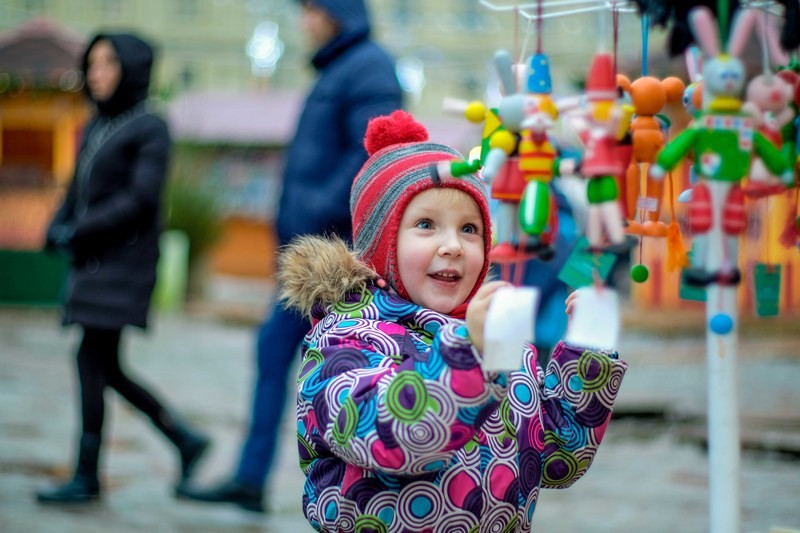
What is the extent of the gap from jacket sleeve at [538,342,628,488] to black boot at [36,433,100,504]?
8.36 feet

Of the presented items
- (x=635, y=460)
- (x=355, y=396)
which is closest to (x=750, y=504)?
(x=635, y=460)

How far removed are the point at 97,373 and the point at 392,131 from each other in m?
2.39

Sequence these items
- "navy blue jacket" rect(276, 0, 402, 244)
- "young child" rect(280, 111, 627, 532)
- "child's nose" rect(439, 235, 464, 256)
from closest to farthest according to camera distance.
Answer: "young child" rect(280, 111, 627, 532)
"child's nose" rect(439, 235, 464, 256)
"navy blue jacket" rect(276, 0, 402, 244)

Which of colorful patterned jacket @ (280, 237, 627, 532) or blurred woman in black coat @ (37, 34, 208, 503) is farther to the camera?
blurred woman in black coat @ (37, 34, 208, 503)

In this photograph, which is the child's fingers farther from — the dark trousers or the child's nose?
the dark trousers

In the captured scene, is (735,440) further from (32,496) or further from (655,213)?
(32,496)

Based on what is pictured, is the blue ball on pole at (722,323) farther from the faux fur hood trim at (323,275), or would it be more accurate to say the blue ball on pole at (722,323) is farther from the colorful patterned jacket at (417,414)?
the faux fur hood trim at (323,275)

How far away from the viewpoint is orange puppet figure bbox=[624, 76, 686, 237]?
5.28 ft

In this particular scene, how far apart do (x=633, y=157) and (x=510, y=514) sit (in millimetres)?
645

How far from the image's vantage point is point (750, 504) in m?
4.48

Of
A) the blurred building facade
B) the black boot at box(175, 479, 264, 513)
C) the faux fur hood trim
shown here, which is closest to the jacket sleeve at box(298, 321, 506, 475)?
the faux fur hood trim

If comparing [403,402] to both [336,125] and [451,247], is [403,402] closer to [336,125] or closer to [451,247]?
[451,247]

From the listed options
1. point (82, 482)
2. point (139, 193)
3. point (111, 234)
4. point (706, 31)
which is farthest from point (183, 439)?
point (706, 31)

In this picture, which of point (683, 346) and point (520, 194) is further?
point (683, 346)
